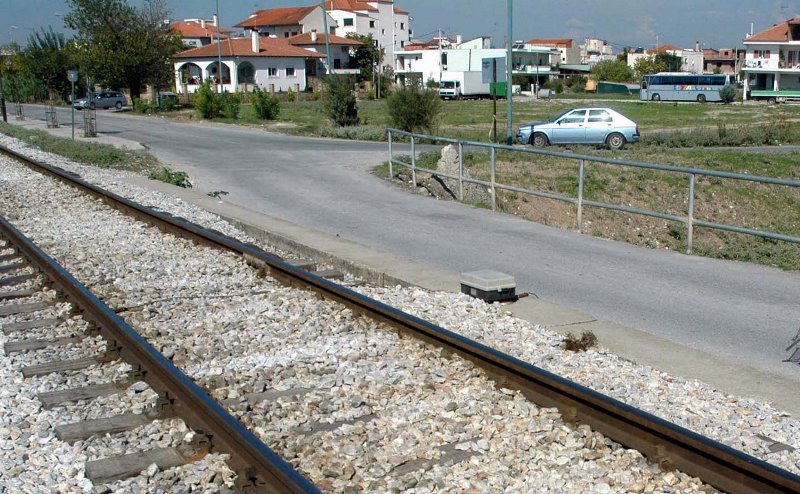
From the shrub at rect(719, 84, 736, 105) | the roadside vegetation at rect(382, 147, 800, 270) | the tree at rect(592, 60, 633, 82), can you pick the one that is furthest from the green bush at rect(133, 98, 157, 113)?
the tree at rect(592, 60, 633, 82)

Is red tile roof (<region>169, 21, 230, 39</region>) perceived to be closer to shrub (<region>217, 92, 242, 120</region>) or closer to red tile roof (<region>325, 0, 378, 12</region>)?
red tile roof (<region>325, 0, 378, 12</region>)

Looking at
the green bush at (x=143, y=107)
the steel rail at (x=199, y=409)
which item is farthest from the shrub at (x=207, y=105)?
the steel rail at (x=199, y=409)

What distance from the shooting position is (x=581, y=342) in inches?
315

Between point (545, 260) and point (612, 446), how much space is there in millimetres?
6973

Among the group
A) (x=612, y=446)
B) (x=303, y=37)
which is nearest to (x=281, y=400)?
(x=612, y=446)

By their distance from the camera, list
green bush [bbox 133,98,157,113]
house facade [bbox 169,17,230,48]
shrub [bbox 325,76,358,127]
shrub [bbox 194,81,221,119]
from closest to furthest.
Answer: shrub [bbox 325,76,358,127] → shrub [bbox 194,81,221,119] → green bush [bbox 133,98,157,113] → house facade [bbox 169,17,230,48]

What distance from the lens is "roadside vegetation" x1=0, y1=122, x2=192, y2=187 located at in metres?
23.1

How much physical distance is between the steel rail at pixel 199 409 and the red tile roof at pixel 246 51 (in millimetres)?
86406

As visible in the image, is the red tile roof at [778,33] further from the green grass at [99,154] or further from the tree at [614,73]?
the green grass at [99,154]

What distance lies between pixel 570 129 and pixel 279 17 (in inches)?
4137

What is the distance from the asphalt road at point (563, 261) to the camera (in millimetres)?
9172

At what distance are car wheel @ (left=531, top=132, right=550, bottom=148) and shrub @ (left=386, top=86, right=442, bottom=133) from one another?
4046mm

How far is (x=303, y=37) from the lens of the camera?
A: 119m

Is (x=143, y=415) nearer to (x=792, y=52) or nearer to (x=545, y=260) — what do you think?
(x=545, y=260)
